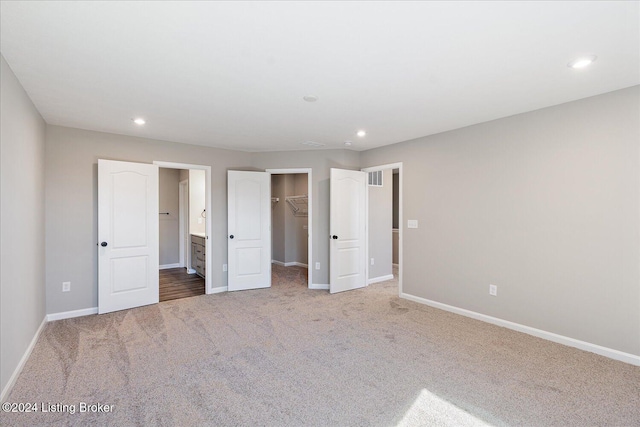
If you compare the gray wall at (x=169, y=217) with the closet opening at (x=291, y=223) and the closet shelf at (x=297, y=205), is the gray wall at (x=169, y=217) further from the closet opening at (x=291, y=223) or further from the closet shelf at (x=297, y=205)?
the closet shelf at (x=297, y=205)

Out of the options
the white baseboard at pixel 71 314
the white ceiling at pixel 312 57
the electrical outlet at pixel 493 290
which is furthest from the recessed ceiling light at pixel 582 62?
the white baseboard at pixel 71 314

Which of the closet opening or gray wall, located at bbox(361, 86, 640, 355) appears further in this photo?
the closet opening

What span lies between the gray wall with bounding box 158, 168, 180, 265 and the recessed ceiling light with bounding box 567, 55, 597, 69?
721cm

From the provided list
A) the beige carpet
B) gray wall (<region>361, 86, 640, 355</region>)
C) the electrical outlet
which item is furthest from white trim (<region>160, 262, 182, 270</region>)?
the electrical outlet

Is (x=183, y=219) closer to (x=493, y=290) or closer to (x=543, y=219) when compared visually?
(x=493, y=290)

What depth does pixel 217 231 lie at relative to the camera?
5.12 meters

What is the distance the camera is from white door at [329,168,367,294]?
5.04 metres

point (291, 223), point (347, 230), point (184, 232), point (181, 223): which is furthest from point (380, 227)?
point (181, 223)

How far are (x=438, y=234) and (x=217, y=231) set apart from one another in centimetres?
340

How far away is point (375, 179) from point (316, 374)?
3.87 m

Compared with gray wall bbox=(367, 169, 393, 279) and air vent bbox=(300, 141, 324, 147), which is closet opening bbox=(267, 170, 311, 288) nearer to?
gray wall bbox=(367, 169, 393, 279)

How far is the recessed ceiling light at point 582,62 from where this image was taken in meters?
2.21

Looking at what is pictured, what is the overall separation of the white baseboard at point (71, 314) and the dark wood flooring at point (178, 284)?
Answer: 2.78 feet

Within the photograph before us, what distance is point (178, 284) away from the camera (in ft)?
18.5
